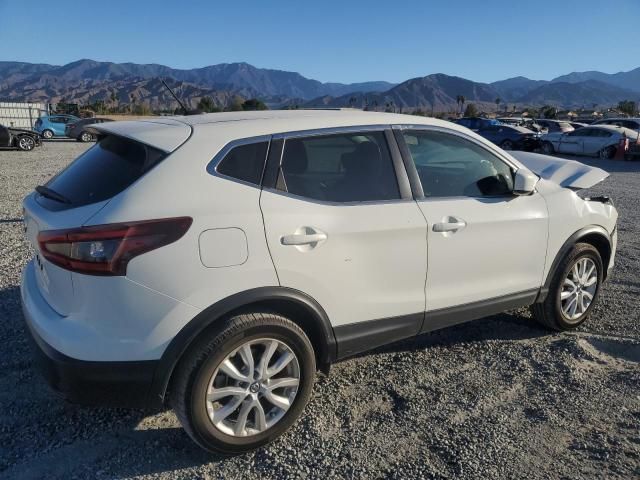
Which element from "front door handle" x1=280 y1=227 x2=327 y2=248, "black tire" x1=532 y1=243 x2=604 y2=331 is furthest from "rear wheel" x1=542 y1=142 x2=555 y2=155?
"front door handle" x1=280 y1=227 x2=327 y2=248

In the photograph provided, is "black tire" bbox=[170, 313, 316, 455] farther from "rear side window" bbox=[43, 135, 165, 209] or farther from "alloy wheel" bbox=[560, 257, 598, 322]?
"alloy wheel" bbox=[560, 257, 598, 322]

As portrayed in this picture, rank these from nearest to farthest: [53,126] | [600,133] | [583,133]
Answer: [600,133]
[583,133]
[53,126]

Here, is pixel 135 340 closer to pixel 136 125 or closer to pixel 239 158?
pixel 239 158

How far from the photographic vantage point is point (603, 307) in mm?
5000

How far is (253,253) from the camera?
2682mm

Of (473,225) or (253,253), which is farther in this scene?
(473,225)

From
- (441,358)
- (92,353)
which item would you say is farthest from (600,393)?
(92,353)

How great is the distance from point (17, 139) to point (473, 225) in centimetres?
2149

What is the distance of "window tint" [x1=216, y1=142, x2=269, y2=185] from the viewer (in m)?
2.76

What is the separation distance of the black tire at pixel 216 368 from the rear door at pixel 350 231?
24cm

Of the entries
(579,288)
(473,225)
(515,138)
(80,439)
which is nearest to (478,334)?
(579,288)

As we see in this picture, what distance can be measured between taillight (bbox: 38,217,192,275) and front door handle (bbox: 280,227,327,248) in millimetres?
555

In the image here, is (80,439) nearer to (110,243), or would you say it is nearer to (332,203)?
(110,243)

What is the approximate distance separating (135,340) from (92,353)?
20 cm
